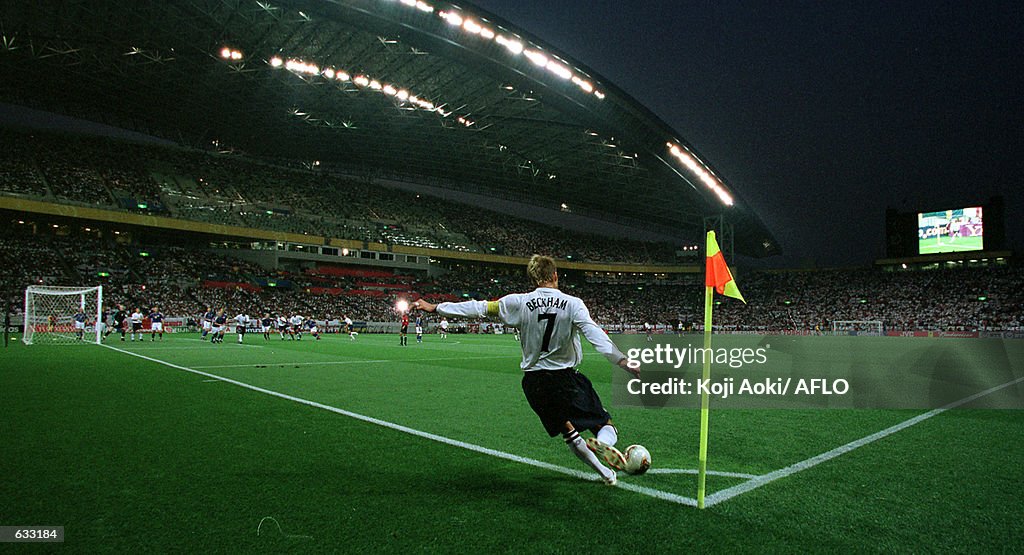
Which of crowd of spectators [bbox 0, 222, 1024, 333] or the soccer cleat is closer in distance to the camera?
the soccer cleat

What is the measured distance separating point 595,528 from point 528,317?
174cm

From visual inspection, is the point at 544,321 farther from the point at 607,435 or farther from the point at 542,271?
the point at 607,435

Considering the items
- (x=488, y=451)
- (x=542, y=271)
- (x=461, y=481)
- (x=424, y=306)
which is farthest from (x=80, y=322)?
(x=542, y=271)

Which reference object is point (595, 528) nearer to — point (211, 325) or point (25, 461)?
point (25, 461)

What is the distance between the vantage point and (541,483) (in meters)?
4.94

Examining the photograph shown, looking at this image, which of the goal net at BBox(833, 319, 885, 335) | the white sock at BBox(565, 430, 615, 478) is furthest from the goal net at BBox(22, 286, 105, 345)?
the goal net at BBox(833, 319, 885, 335)

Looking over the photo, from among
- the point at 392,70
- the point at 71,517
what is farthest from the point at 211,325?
the point at 71,517

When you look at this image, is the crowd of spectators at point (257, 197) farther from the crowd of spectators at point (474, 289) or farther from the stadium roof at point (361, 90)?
the stadium roof at point (361, 90)

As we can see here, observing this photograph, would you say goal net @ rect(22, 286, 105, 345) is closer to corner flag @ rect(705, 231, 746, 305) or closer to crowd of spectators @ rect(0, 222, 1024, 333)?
crowd of spectators @ rect(0, 222, 1024, 333)

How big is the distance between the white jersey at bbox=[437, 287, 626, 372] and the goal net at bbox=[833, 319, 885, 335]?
51.7 meters

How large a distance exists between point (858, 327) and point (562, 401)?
6204 cm

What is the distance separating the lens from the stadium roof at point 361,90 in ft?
87.4

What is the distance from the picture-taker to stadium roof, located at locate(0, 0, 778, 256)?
26641mm

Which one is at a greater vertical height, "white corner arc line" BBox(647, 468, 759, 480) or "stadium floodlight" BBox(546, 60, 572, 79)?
"stadium floodlight" BBox(546, 60, 572, 79)
